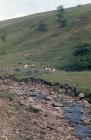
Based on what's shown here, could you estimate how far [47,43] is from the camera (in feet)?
424

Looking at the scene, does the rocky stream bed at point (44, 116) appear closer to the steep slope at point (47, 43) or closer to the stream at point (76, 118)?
the stream at point (76, 118)

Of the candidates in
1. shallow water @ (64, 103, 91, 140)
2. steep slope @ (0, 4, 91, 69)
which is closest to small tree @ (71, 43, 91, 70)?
steep slope @ (0, 4, 91, 69)

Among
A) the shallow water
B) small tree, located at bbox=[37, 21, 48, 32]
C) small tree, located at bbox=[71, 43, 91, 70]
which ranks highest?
small tree, located at bbox=[37, 21, 48, 32]

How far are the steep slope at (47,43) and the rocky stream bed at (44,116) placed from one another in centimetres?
3662

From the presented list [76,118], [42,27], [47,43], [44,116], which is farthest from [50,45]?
[44,116]

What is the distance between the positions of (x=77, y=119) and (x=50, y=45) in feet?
238

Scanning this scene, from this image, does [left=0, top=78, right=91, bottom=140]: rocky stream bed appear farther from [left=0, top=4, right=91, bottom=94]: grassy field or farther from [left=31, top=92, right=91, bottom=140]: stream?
[left=0, top=4, right=91, bottom=94]: grassy field

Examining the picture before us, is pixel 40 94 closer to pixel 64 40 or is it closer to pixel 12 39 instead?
pixel 64 40

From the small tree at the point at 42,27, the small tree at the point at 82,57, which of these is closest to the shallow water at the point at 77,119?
the small tree at the point at 82,57

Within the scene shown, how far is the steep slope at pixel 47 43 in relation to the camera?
113231mm

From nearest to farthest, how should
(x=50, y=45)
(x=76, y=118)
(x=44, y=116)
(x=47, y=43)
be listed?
1. (x=44, y=116)
2. (x=76, y=118)
3. (x=50, y=45)
4. (x=47, y=43)

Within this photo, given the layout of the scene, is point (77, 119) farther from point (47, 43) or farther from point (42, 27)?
point (42, 27)

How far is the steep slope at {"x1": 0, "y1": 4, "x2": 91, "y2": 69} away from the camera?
113m

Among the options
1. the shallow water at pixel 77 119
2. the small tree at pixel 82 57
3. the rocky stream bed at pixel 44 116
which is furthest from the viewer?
the small tree at pixel 82 57
